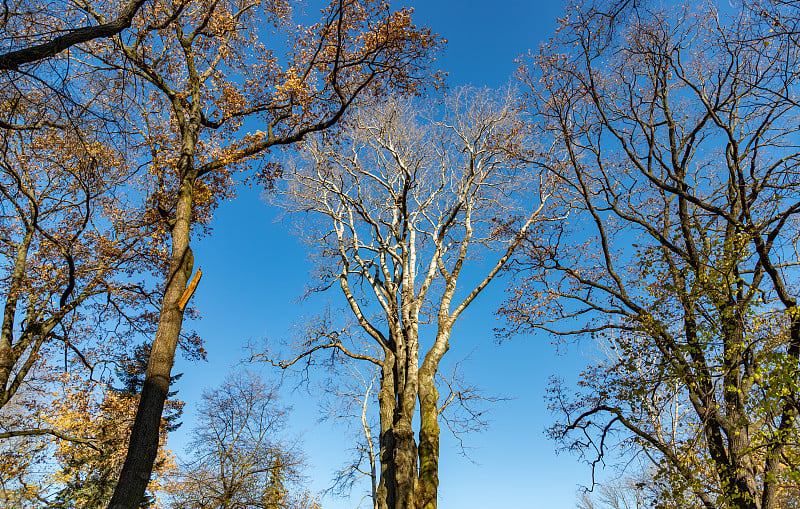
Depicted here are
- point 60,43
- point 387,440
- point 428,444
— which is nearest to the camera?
point 60,43

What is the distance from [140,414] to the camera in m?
5.24

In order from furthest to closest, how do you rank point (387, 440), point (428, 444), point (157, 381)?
point (387, 440)
point (428, 444)
point (157, 381)

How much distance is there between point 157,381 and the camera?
541cm

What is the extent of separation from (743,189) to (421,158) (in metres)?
7.69

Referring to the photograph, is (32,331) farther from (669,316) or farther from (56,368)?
(669,316)

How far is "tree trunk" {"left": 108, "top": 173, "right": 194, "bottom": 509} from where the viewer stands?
16.0 feet

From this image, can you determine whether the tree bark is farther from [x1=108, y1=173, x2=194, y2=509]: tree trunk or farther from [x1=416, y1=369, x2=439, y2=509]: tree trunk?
[x1=416, y1=369, x2=439, y2=509]: tree trunk

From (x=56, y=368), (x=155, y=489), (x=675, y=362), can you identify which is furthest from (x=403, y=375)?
(x=155, y=489)

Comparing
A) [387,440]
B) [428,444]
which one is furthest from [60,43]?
[387,440]

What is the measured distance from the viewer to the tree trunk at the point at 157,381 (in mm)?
4883

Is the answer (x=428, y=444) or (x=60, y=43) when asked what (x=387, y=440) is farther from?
(x=60, y=43)

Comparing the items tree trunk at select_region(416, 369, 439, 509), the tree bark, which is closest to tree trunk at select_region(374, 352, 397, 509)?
tree trunk at select_region(416, 369, 439, 509)

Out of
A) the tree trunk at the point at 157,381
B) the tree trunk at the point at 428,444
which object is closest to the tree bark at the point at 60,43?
the tree trunk at the point at 157,381

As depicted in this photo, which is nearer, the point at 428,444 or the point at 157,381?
Answer: the point at 157,381
